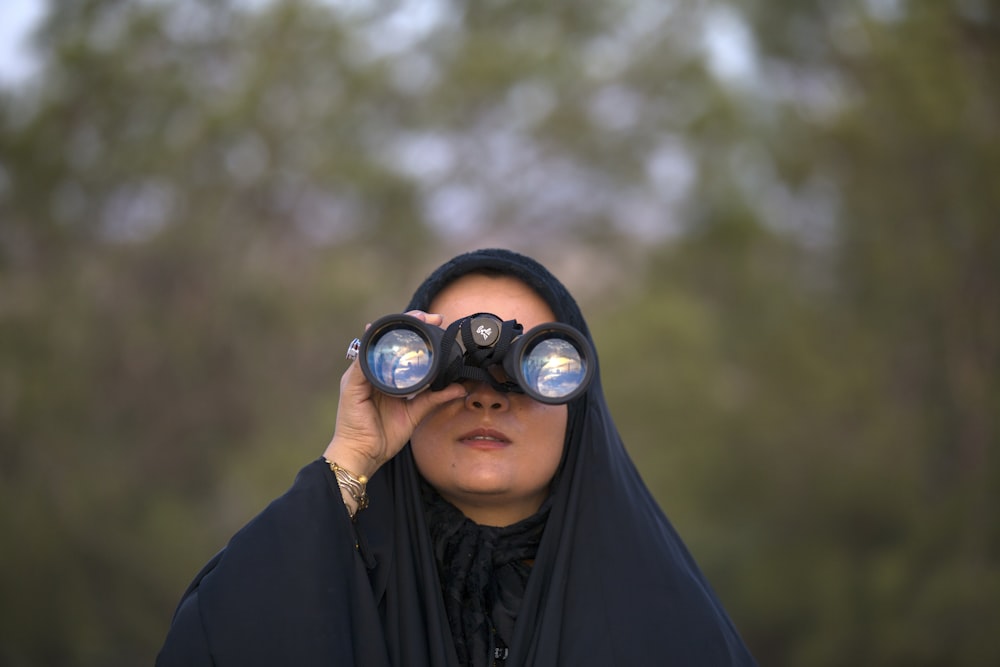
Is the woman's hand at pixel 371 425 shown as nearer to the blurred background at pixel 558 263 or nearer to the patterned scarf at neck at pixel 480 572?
the patterned scarf at neck at pixel 480 572

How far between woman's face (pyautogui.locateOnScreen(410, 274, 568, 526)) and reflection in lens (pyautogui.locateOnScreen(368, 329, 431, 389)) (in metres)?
0.13

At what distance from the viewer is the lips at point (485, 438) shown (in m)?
1.92

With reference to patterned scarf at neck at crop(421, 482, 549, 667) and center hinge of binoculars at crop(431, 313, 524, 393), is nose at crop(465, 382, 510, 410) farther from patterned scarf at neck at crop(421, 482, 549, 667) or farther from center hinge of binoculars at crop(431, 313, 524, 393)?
patterned scarf at neck at crop(421, 482, 549, 667)

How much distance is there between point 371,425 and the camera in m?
1.93

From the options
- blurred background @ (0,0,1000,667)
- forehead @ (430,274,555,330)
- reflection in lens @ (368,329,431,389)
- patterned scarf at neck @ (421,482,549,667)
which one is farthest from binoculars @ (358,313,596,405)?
blurred background @ (0,0,1000,667)

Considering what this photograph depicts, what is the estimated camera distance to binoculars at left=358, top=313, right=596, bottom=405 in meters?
1.82

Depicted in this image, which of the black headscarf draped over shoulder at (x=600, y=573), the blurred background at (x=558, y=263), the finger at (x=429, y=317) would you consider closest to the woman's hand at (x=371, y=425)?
the finger at (x=429, y=317)

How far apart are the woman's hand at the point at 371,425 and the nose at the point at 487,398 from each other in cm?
3

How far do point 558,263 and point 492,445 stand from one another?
7.48 metres

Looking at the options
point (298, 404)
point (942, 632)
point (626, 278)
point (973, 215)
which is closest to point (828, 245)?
point (973, 215)

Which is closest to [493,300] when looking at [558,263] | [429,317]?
[429,317]

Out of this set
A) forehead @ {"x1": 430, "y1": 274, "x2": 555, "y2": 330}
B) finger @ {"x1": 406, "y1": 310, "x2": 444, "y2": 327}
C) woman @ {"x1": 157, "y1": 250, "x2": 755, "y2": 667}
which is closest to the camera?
woman @ {"x1": 157, "y1": 250, "x2": 755, "y2": 667}

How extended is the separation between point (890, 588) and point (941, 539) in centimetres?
54

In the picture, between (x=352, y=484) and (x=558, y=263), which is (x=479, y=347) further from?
(x=558, y=263)
